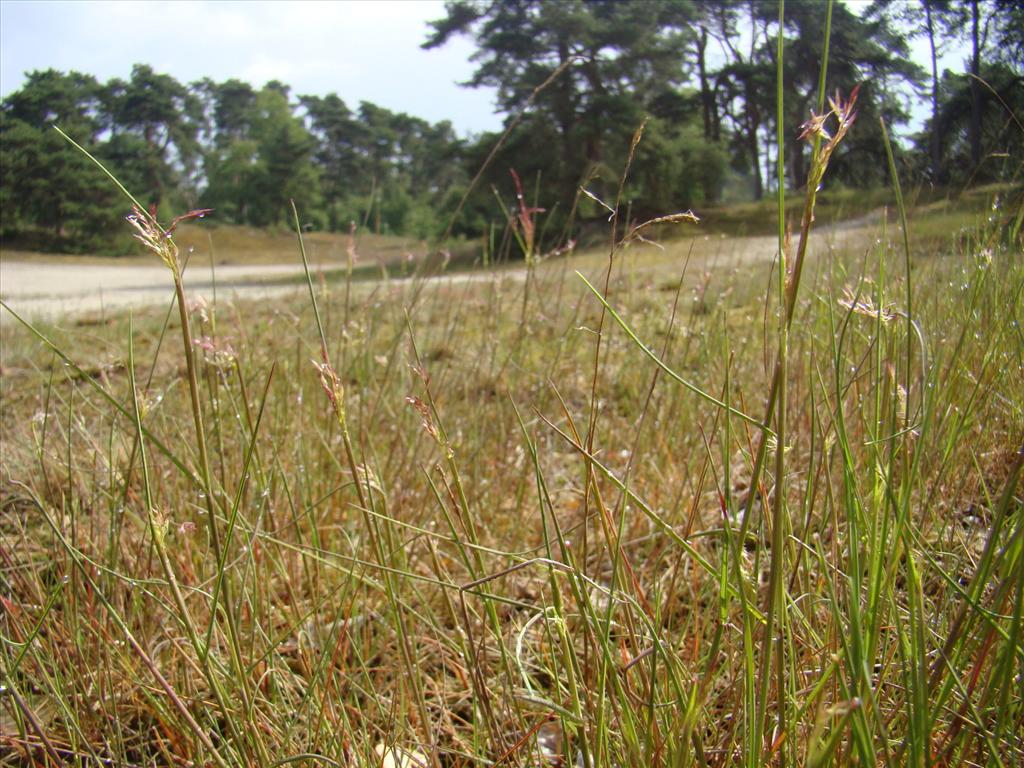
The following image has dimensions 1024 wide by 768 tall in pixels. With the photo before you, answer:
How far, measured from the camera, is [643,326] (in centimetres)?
260

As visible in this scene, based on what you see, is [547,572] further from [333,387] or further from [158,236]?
[158,236]

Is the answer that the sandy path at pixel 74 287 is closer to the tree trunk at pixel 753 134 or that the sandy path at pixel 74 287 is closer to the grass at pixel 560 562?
the grass at pixel 560 562

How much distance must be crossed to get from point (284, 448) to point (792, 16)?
24.0 feet

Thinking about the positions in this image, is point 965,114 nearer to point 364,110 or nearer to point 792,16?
point 792,16

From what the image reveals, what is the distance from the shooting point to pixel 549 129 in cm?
1387

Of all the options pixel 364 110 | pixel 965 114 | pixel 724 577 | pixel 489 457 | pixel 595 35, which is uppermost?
pixel 364 110

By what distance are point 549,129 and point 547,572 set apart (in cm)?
1398

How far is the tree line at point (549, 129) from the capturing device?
225 cm

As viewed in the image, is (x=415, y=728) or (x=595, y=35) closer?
(x=415, y=728)

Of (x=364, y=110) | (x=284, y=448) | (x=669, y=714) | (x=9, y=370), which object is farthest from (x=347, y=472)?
(x=364, y=110)

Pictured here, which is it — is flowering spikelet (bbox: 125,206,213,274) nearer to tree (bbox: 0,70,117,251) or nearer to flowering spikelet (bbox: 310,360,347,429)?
flowering spikelet (bbox: 310,360,347,429)

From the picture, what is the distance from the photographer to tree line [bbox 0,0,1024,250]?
2248 mm

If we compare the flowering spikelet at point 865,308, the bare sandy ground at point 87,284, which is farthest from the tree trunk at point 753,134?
the flowering spikelet at point 865,308

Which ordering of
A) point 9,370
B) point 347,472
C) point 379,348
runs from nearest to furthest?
point 347,472 < point 9,370 < point 379,348
